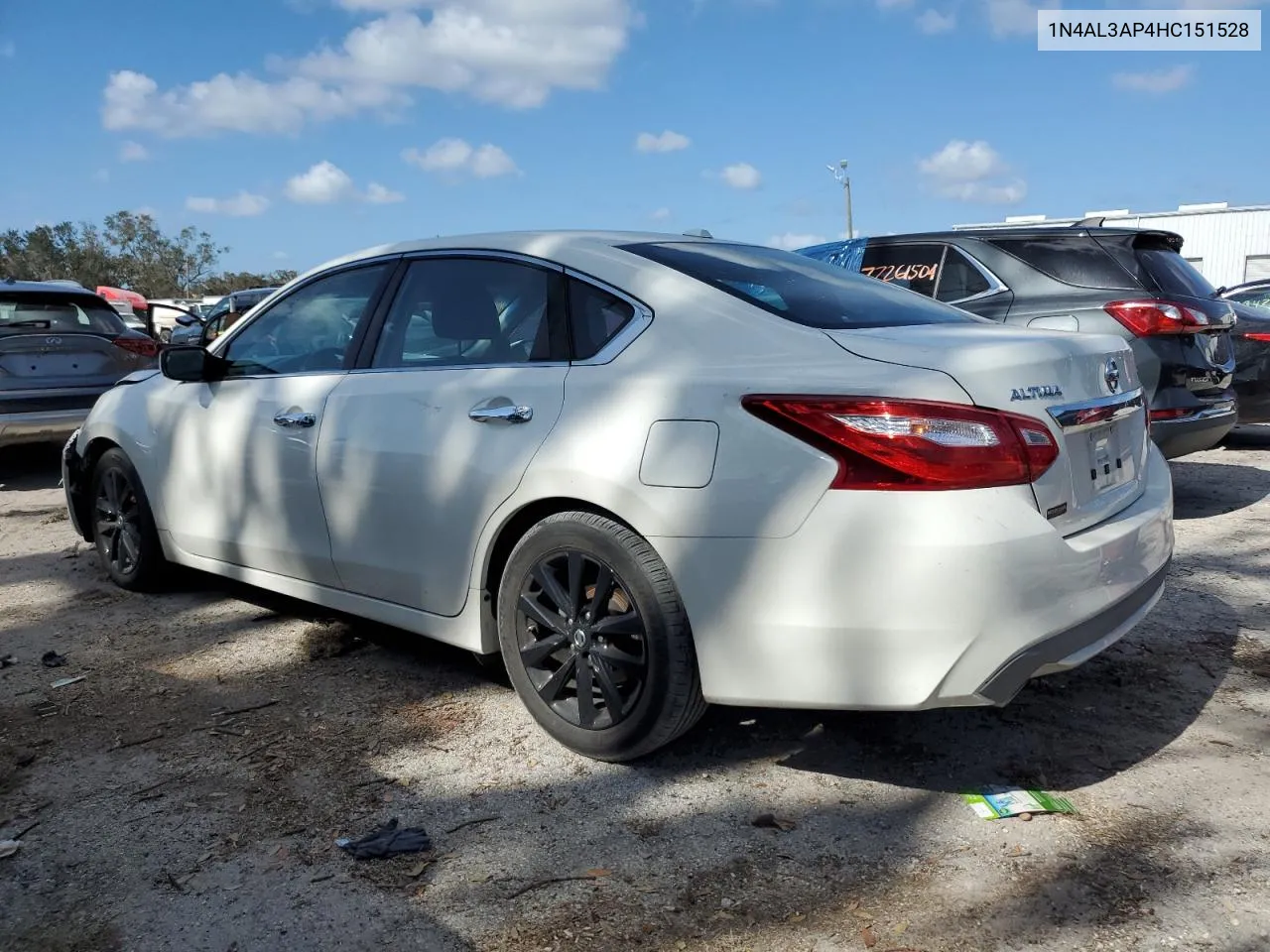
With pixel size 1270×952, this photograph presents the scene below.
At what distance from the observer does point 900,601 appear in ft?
7.85

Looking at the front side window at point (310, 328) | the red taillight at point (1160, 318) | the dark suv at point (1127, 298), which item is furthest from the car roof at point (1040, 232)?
the front side window at point (310, 328)

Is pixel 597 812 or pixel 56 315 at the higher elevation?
pixel 56 315

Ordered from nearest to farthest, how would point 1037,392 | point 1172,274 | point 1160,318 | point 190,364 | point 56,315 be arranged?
point 1037,392 < point 190,364 < point 1160,318 < point 1172,274 < point 56,315

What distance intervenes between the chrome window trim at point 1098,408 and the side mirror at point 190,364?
10.7 ft

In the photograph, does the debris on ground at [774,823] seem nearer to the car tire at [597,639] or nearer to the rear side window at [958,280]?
the car tire at [597,639]

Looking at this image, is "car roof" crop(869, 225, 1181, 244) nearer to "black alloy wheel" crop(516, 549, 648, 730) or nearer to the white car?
the white car

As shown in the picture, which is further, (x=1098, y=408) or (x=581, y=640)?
(x=581, y=640)

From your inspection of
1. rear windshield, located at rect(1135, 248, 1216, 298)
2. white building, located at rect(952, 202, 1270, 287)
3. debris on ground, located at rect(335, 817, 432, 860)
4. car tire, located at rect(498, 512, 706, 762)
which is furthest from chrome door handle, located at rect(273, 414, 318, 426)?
white building, located at rect(952, 202, 1270, 287)

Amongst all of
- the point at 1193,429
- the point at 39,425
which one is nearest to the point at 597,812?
the point at 1193,429

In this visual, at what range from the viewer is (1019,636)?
2.42m

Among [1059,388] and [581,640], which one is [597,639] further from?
[1059,388]

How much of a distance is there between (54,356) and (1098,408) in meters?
7.61

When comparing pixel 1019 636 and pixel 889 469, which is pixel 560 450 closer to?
pixel 889 469

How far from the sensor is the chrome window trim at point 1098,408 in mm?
2604
